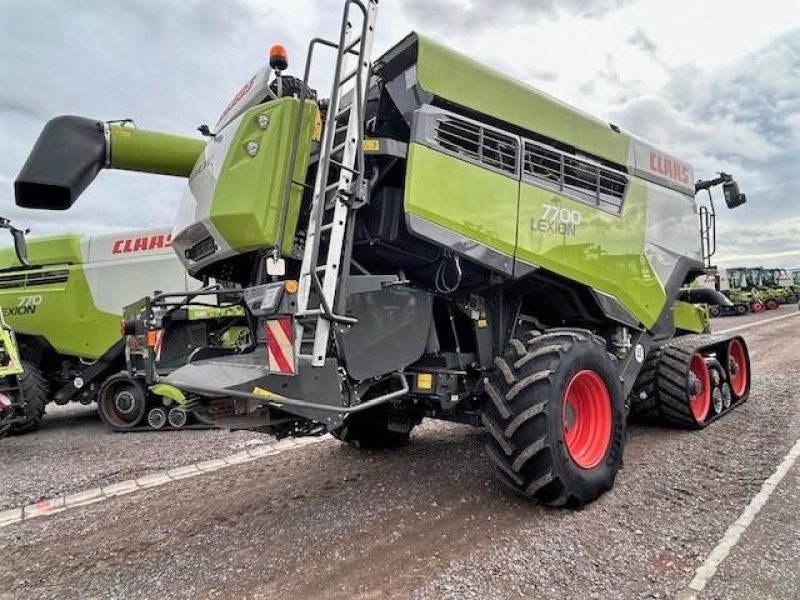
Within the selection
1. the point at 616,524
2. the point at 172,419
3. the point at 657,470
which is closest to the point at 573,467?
the point at 616,524

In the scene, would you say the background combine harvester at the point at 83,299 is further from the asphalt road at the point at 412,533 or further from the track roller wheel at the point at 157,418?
the asphalt road at the point at 412,533

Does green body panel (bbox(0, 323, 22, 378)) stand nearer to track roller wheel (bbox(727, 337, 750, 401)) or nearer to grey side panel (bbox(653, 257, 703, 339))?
grey side panel (bbox(653, 257, 703, 339))

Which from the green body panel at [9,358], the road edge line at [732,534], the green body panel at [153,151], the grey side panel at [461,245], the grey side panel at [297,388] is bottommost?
the road edge line at [732,534]

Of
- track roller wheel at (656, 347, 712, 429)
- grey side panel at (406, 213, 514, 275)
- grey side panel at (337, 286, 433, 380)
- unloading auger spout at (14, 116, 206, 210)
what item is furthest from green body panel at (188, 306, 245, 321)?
track roller wheel at (656, 347, 712, 429)

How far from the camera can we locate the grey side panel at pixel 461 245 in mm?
3221

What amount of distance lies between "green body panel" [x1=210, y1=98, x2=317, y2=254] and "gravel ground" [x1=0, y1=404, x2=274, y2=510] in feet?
9.86

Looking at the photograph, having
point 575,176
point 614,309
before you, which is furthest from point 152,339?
point 614,309

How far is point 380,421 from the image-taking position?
16.0ft

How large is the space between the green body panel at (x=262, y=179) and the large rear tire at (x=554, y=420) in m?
1.62

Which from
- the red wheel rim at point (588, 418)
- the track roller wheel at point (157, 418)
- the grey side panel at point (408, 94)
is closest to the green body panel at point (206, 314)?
the track roller wheel at point (157, 418)

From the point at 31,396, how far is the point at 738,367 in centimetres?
886

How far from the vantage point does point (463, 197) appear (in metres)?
3.44

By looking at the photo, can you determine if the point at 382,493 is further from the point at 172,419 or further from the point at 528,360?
the point at 172,419

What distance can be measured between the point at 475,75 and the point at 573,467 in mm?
2538
